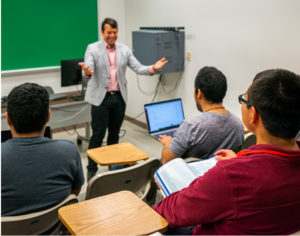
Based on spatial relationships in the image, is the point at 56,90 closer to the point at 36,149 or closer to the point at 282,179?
the point at 36,149

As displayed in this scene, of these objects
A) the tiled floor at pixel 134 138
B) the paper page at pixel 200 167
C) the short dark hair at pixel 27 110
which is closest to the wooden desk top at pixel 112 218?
the paper page at pixel 200 167

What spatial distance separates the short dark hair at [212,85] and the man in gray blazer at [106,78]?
1.45 m

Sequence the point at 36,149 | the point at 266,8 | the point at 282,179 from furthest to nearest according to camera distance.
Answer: the point at 266,8, the point at 36,149, the point at 282,179

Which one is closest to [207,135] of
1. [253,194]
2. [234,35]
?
[253,194]

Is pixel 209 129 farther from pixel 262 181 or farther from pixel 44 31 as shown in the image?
pixel 44 31

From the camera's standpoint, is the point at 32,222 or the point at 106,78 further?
the point at 106,78

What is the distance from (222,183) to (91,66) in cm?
266

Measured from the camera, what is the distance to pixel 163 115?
314 centimetres

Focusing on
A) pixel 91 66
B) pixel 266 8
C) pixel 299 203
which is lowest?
pixel 299 203

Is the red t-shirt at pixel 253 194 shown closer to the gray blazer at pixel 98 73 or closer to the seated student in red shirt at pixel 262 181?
the seated student in red shirt at pixel 262 181

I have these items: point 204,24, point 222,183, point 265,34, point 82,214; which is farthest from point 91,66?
point 222,183

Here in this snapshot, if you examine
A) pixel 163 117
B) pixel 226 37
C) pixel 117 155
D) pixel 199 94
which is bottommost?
pixel 117 155

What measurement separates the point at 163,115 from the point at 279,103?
7.14ft

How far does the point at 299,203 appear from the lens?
3.22 ft
